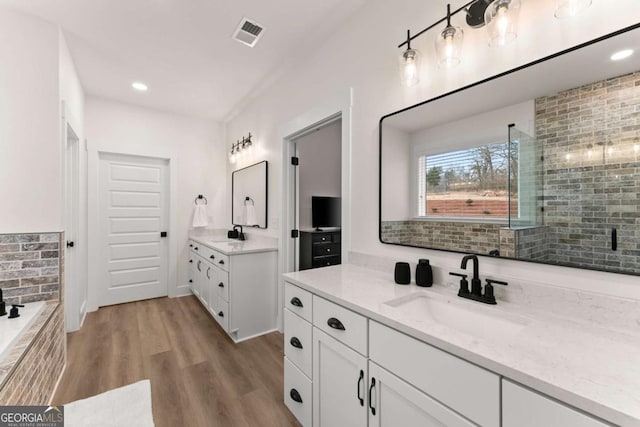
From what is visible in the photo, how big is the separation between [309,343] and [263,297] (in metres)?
1.40

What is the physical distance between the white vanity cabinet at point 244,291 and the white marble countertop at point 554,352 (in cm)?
160

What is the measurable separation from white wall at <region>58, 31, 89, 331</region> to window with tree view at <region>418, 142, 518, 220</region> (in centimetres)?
281

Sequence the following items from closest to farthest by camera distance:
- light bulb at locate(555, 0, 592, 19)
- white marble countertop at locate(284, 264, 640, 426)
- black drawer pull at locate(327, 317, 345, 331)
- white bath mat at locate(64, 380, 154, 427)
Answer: white marble countertop at locate(284, 264, 640, 426)
light bulb at locate(555, 0, 592, 19)
black drawer pull at locate(327, 317, 345, 331)
white bath mat at locate(64, 380, 154, 427)

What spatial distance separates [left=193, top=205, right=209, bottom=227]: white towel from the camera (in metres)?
3.97

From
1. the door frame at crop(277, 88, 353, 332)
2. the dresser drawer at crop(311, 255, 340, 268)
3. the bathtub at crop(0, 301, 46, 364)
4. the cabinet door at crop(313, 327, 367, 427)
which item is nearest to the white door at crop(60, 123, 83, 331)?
the bathtub at crop(0, 301, 46, 364)

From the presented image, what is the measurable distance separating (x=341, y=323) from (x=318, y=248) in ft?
7.13

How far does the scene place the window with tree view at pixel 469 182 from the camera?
1.23 metres

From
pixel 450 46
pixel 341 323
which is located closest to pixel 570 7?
pixel 450 46

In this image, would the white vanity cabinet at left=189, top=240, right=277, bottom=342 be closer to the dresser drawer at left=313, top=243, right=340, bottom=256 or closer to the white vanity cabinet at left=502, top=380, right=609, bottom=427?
the dresser drawer at left=313, top=243, right=340, bottom=256

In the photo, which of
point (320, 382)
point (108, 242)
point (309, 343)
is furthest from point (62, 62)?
point (320, 382)

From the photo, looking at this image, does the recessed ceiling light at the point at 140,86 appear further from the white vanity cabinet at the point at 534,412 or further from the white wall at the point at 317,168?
the white vanity cabinet at the point at 534,412

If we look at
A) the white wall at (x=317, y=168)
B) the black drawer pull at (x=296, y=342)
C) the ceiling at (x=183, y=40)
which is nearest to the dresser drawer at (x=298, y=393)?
the black drawer pull at (x=296, y=342)

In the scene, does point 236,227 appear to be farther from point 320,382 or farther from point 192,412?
point 320,382

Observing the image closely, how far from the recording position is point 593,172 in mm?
982
